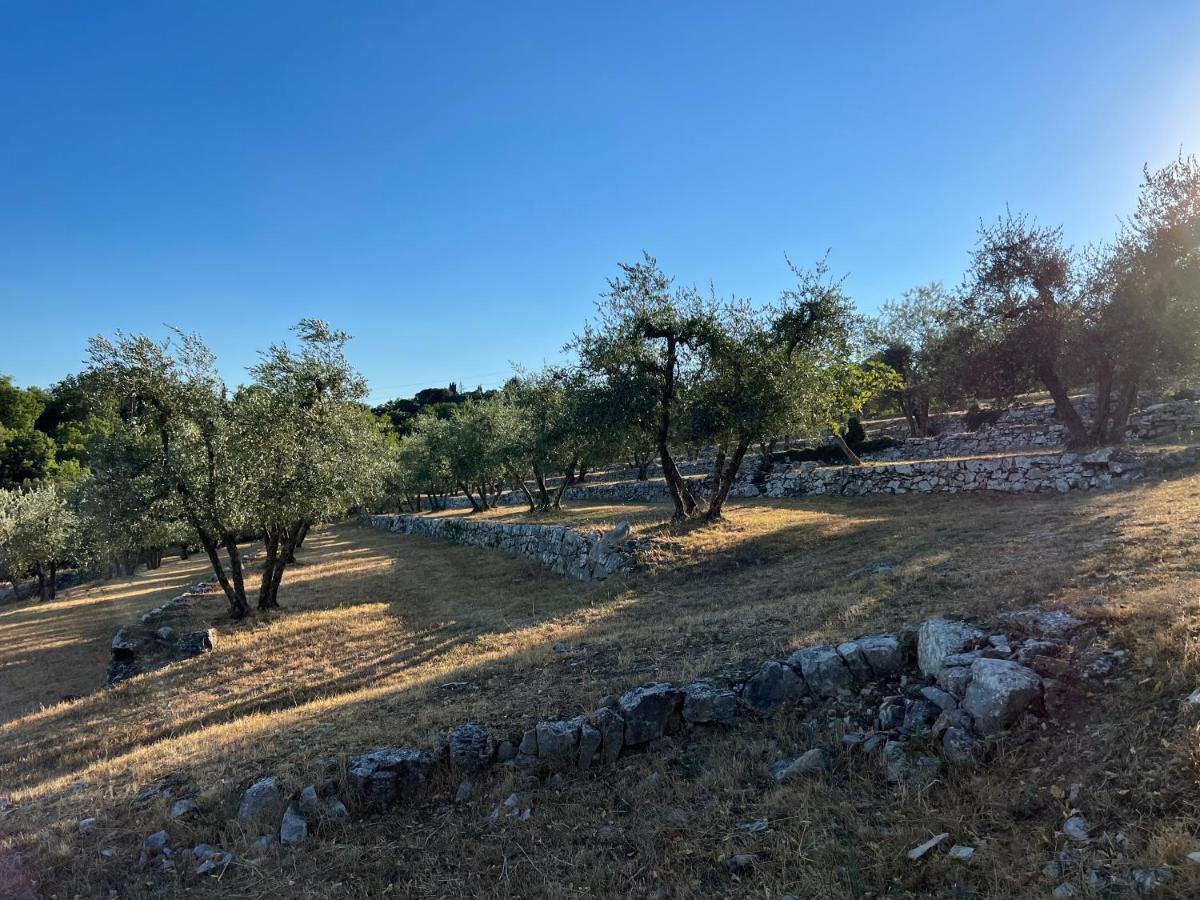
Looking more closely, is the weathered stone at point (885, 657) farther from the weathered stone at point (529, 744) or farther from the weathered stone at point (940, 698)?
the weathered stone at point (529, 744)

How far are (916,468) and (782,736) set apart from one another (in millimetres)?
19885

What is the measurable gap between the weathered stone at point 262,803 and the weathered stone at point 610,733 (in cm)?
331

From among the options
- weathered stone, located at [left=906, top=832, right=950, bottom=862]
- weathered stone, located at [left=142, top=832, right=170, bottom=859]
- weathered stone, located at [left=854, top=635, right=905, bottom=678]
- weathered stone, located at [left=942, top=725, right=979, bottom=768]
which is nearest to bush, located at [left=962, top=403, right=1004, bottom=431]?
weathered stone, located at [left=854, top=635, right=905, bottom=678]

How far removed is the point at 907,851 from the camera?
13.3ft

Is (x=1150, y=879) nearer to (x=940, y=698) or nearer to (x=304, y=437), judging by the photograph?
(x=940, y=698)

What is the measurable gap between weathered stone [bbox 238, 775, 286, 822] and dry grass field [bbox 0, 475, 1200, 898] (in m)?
0.12

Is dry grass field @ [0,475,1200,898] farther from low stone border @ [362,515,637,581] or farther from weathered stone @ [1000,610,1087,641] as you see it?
low stone border @ [362,515,637,581]

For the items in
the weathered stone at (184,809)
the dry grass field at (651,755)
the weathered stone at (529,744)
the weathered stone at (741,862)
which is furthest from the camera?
the weathered stone at (529,744)

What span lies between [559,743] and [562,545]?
14.8 meters

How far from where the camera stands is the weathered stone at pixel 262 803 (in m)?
5.88

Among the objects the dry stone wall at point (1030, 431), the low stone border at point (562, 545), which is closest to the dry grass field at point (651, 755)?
the low stone border at point (562, 545)

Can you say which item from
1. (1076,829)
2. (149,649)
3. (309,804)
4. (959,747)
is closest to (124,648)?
(149,649)

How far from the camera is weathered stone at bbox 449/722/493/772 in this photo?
20.7ft

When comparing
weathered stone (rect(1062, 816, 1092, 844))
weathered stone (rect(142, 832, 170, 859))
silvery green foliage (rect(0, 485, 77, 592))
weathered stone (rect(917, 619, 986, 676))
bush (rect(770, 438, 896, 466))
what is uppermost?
silvery green foliage (rect(0, 485, 77, 592))
